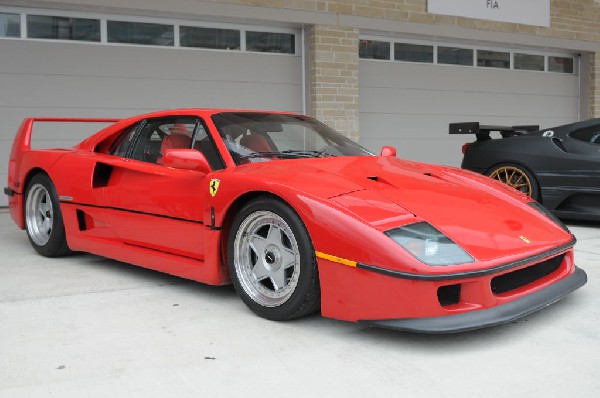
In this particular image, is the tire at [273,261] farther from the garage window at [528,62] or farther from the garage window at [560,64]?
the garage window at [560,64]

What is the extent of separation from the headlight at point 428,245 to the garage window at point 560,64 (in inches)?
425

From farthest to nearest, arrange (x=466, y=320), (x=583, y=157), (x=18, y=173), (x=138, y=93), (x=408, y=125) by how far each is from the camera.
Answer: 1. (x=408, y=125)
2. (x=138, y=93)
3. (x=583, y=157)
4. (x=18, y=173)
5. (x=466, y=320)

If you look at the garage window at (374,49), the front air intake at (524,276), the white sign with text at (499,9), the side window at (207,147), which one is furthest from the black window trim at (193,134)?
the white sign with text at (499,9)

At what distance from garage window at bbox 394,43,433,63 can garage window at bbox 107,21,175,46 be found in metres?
3.80

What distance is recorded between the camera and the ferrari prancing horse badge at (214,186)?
10.4 ft

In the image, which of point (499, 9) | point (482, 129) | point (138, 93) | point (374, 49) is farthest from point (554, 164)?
point (499, 9)

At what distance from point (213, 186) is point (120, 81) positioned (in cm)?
559

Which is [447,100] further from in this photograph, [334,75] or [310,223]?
[310,223]

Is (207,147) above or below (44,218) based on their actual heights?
above

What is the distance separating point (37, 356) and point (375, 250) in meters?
1.44

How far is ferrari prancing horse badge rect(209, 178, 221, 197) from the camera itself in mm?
3156

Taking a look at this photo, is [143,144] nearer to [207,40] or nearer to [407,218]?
[407,218]

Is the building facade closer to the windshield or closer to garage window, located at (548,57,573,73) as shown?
garage window, located at (548,57,573,73)

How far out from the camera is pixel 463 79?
1099 cm
